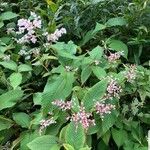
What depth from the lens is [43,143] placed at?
5.26 ft

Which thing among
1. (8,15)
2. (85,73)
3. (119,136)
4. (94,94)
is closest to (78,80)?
(85,73)

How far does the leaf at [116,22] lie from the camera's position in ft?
7.21

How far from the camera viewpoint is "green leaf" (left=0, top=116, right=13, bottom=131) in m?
1.83

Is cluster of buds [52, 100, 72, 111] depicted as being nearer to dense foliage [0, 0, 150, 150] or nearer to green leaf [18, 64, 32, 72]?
dense foliage [0, 0, 150, 150]

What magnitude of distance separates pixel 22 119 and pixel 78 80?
1.00ft

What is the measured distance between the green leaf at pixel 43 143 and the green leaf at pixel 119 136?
0.28m

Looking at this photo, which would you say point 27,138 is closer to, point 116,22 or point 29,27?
point 29,27

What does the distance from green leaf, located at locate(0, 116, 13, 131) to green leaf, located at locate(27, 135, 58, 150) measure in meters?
0.27

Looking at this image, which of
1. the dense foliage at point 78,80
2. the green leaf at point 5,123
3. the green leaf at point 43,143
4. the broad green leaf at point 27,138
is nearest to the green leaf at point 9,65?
the dense foliage at point 78,80

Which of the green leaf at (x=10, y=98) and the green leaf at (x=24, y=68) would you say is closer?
the green leaf at (x=10, y=98)

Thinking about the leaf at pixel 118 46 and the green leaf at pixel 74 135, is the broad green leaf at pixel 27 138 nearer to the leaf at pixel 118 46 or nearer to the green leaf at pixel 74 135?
the green leaf at pixel 74 135

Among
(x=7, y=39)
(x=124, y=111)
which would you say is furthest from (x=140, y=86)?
(x=7, y=39)

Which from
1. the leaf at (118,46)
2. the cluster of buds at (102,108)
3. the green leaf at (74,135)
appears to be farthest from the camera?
the leaf at (118,46)

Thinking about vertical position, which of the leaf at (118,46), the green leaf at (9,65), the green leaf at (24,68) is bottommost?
the leaf at (118,46)
